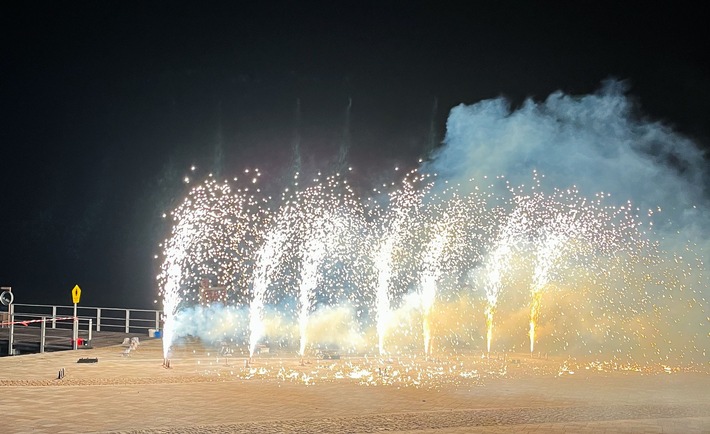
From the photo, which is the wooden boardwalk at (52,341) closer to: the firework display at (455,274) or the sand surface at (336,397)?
the firework display at (455,274)

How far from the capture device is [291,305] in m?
31.2

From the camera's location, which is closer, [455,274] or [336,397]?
[336,397]

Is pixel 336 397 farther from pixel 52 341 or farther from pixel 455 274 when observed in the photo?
pixel 455 274

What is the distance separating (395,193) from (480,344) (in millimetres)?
8770

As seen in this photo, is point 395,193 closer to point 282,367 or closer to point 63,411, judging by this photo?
point 282,367

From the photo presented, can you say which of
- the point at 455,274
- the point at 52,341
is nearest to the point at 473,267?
the point at 455,274

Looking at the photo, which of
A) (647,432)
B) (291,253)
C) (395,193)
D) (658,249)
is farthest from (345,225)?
(647,432)

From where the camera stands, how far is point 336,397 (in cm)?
1188

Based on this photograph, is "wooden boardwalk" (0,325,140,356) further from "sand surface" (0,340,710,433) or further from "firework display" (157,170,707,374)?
"sand surface" (0,340,710,433)

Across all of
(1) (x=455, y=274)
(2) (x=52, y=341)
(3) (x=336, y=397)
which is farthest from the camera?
(1) (x=455, y=274)

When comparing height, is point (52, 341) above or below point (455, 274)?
below

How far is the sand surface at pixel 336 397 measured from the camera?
9.65 m

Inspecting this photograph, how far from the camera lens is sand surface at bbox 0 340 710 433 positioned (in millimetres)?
9648

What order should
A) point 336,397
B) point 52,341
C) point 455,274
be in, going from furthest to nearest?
point 455,274
point 52,341
point 336,397
